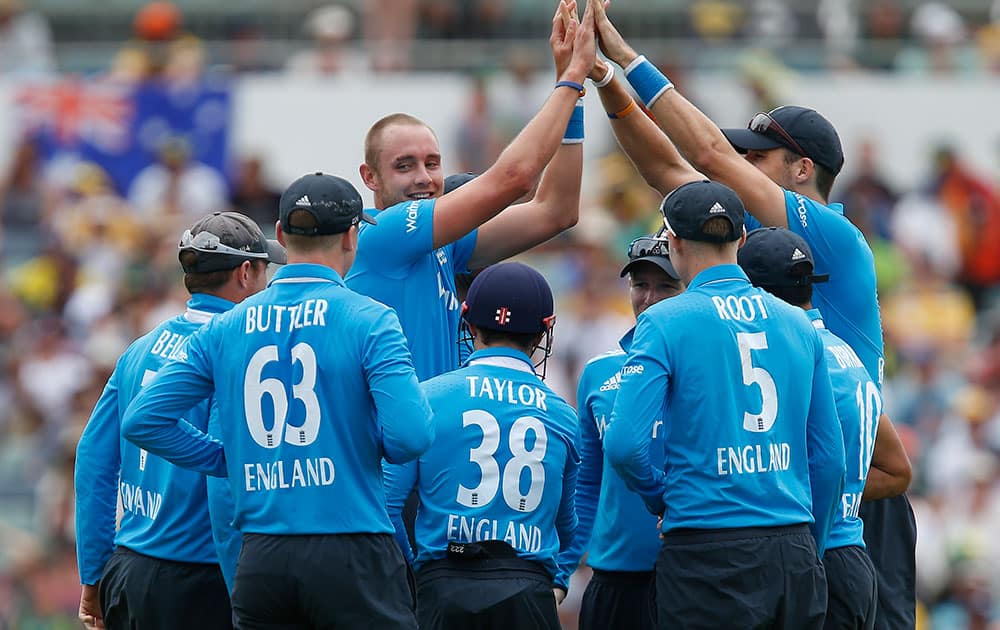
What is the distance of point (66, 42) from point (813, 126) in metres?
15.1

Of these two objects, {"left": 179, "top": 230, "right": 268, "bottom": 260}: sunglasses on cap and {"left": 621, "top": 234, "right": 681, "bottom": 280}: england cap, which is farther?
{"left": 621, "top": 234, "right": 681, "bottom": 280}: england cap

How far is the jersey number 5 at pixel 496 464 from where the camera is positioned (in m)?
6.32

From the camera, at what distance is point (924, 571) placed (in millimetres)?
12406

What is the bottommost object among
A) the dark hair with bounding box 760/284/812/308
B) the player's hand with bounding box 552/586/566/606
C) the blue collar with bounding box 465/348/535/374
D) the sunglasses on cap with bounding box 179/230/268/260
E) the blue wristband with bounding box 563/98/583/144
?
the player's hand with bounding box 552/586/566/606

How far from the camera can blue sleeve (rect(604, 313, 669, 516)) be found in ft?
19.2

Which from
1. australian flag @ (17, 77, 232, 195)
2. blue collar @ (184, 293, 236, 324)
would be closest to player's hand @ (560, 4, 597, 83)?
blue collar @ (184, 293, 236, 324)

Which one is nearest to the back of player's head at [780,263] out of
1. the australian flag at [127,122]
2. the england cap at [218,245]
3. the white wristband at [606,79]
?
the white wristband at [606,79]

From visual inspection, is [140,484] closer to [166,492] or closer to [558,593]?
[166,492]

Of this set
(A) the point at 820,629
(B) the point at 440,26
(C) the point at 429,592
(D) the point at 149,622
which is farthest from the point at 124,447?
(B) the point at 440,26

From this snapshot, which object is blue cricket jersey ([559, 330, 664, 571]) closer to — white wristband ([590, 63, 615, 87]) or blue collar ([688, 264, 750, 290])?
blue collar ([688, 264, 750, 290])

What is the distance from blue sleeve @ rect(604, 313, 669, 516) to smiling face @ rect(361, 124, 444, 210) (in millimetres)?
1534

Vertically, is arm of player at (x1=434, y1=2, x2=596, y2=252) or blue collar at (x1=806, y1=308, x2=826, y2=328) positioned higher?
arm of player at (x1=434, y1=2, x2=596, y2=252)

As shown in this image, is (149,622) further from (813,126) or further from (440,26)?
(440,26)

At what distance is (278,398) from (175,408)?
1.43 ft
